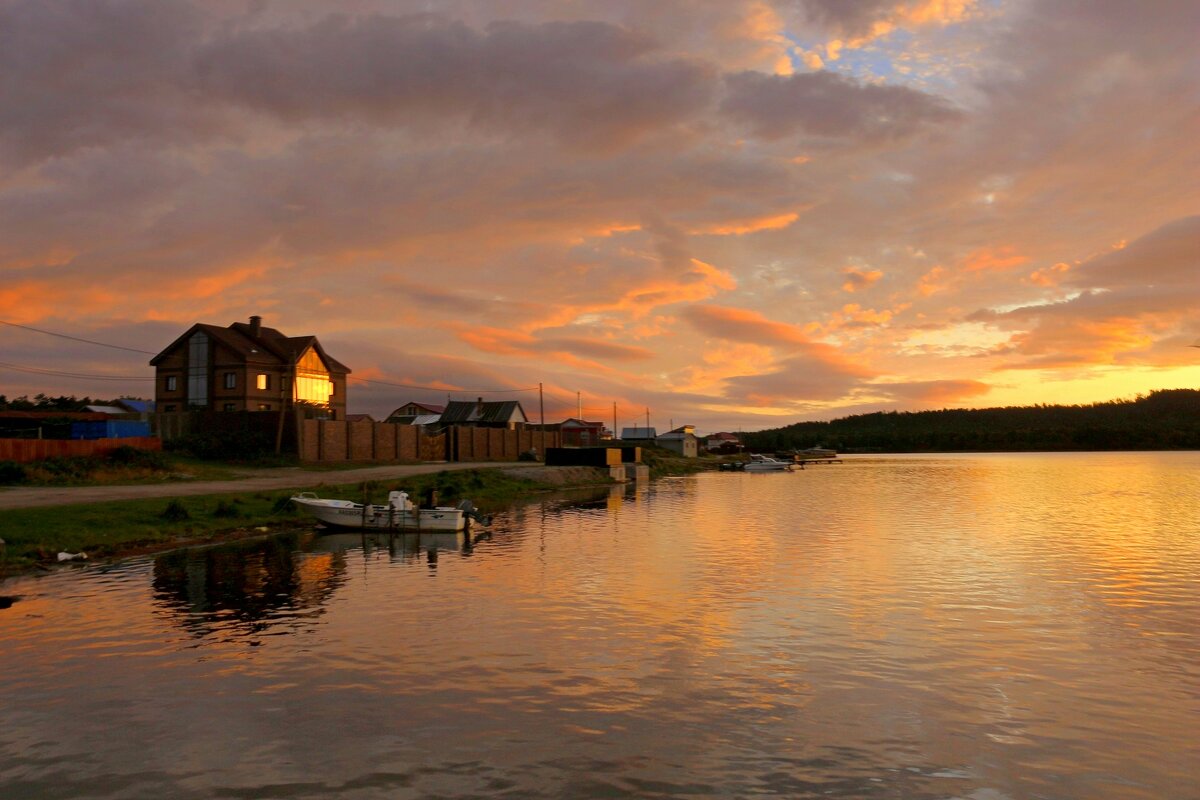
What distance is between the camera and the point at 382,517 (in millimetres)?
41969

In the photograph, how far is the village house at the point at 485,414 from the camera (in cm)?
13325

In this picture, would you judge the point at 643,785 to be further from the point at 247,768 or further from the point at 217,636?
the point at 217,636

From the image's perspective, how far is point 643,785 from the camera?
11.5 m

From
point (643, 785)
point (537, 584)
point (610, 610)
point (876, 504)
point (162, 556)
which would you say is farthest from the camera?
point (876, 504)

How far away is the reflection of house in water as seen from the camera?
22.1 metres

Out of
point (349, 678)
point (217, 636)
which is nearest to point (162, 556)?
point (217, 636)

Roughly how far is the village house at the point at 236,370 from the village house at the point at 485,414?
124 feet

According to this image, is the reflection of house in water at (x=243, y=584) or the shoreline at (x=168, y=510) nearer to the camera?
the reflection of house in water at (x=243, y=584)

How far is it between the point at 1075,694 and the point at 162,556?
3070 centimetres

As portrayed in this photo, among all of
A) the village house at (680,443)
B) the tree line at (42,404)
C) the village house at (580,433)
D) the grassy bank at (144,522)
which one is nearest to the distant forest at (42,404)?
the tree line at (42,404)

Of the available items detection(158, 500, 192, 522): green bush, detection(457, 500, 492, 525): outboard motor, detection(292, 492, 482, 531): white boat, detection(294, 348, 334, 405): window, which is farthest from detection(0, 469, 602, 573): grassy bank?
detection(294, 348, 334, 405): window

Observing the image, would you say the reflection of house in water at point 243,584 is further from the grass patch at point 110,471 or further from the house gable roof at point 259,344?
the house gable roof at point 259,344

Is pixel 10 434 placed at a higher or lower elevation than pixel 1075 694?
higher

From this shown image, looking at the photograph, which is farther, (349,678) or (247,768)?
(349,678)
